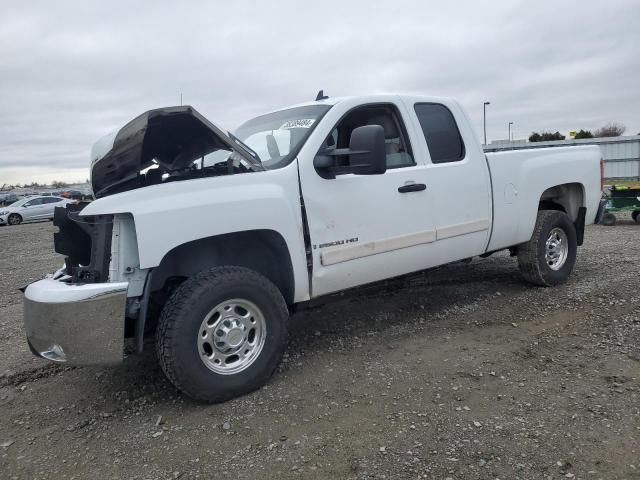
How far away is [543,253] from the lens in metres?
5.76

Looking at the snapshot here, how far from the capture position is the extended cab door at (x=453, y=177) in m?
→ 4.69

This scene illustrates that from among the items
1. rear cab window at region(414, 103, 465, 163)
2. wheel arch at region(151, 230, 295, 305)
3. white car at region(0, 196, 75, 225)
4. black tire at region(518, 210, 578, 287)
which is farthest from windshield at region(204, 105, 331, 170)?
white car at region(0, 196, 75, 225)

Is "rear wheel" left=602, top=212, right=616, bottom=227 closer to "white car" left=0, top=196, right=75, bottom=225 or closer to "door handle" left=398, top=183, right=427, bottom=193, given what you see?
"door handle" left=398, top=183, right=427, bottom=193

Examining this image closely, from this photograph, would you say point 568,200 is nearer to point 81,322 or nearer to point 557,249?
point 557,249

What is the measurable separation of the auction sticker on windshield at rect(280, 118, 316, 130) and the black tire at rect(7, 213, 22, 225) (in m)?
28.2

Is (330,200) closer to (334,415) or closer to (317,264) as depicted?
(317,264)

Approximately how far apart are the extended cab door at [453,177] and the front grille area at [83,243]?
263 cm

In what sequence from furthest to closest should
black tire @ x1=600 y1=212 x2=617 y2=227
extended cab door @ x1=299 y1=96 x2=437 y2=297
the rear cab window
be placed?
black tire @ x1=600 y1=212 x2=617 y2=227, the rear cab window, extended cab door @ x1=299 y1=96 x2=437 y2=297

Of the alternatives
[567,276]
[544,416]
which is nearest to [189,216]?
[544,416]

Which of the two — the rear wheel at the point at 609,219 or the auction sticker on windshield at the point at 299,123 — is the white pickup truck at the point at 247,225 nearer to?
the auction sticker on windshield at the point at 299,123

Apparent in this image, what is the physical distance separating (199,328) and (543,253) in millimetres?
3985

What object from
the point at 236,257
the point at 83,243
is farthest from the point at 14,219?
the point at 236,257

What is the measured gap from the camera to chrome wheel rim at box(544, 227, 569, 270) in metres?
5.94

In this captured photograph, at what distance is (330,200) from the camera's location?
3.99m
